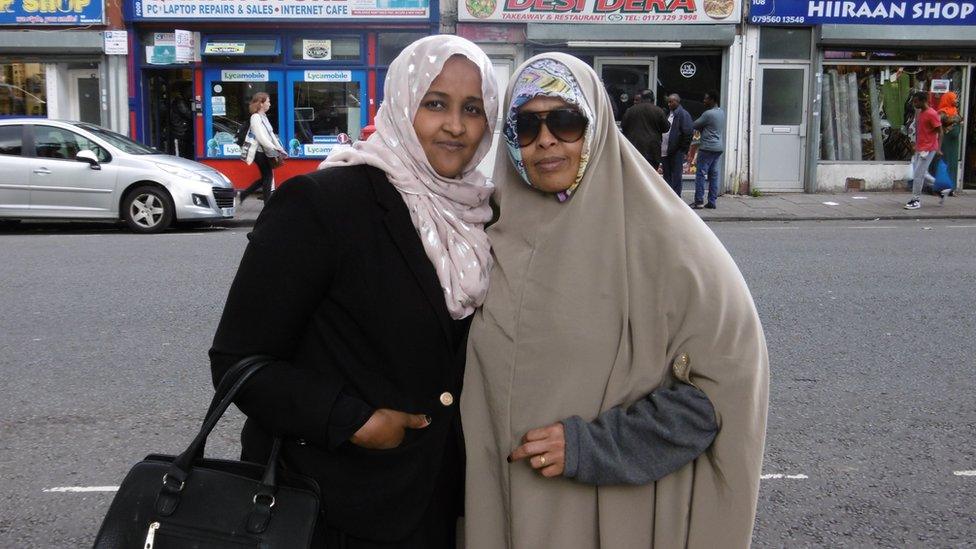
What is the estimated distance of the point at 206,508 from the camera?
71.6 inches

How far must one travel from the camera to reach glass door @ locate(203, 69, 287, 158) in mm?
17344

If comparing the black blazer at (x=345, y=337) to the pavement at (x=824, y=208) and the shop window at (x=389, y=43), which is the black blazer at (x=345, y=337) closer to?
the pavement at (x=824, y=208)

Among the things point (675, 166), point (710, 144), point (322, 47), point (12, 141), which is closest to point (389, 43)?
point (322, 47)

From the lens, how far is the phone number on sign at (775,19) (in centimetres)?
1736

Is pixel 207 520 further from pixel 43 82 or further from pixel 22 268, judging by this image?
pixel 43 82

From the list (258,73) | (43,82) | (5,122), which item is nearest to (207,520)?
(5,122)

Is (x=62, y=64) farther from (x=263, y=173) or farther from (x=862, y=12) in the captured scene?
(x=862, y=12)

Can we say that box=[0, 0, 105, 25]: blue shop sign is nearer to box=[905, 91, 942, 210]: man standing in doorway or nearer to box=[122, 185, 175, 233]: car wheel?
box=[122, 185, 175, 233]: car wheel

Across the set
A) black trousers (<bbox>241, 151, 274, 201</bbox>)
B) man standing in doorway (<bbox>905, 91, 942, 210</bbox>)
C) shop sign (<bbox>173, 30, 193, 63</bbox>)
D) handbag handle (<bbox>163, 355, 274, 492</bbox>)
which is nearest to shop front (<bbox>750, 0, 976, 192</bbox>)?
man standing in doorway (<bbox>905, 91, 942, 210</bbox>)

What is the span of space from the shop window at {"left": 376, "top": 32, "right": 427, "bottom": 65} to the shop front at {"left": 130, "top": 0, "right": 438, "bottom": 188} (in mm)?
18

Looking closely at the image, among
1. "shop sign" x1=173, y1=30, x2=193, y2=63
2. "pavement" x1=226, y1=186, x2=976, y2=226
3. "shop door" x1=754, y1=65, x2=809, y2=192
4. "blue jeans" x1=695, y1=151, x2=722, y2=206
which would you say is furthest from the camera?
"shop door" x1=754, y1=65, x2=809, y2=192

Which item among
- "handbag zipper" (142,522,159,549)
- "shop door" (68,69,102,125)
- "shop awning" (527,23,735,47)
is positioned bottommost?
"handbag zipper" (142,522,159,549)

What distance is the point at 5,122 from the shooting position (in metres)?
12.7

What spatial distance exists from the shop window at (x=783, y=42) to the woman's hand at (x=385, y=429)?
17042 mm
